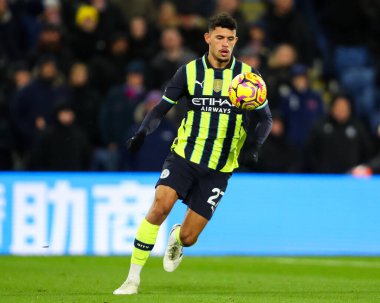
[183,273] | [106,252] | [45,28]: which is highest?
[45,28]

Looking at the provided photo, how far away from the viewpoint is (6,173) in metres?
14.3

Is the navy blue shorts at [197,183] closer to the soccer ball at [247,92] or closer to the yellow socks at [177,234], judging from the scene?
the yellow socks at [177,234]

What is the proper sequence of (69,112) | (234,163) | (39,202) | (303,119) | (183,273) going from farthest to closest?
(303,119) → (69,112) → (39,202) → (183,273) → (234,163)

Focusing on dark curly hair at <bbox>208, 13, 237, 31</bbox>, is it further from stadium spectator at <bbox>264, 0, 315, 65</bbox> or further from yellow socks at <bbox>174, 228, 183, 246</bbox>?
stadium spectator at <bbox>264, 0, 315, 65</bbox>

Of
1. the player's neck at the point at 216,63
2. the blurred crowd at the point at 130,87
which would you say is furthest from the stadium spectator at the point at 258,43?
the player's neck at the point at 216,63

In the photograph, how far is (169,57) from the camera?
1650 centimetres

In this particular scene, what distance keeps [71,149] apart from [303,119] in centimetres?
348

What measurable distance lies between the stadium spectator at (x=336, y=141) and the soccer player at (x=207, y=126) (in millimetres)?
6204

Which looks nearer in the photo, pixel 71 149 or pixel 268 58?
pixel 71 149

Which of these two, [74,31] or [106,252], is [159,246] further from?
[74,31]

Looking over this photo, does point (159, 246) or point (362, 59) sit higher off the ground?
point (362, 59)

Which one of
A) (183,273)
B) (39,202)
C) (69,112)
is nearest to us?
(183,273)

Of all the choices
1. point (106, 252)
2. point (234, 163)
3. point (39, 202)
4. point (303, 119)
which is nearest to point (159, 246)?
point (106, 252)

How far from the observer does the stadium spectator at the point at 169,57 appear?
16.4 metres
